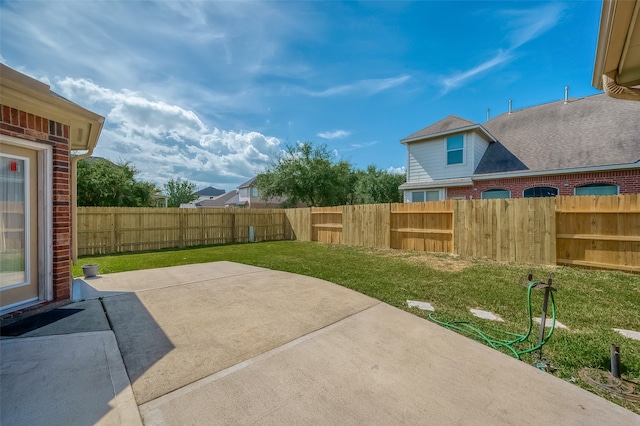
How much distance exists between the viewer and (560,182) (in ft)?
32.9

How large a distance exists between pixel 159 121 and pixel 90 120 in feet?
48.3

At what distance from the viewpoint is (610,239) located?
6.20 metres

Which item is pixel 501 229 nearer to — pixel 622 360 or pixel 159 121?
pixel 622 360

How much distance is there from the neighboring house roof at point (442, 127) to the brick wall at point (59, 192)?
503 inches

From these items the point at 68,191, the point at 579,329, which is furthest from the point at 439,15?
the point at 68,191

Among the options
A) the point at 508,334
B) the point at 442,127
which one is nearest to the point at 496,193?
the point at 442,127

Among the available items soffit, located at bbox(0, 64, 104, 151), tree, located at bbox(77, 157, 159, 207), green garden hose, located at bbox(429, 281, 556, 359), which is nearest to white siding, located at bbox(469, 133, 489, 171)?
green garden hose, located at bbox(429, 281, 556, 359)

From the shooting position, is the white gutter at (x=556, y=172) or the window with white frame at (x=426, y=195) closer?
the white gutter at (x=556, y=172)

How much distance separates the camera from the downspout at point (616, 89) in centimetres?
255

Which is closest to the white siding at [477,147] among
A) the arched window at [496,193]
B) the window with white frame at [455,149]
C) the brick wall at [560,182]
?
the window with white frame at [455,149]

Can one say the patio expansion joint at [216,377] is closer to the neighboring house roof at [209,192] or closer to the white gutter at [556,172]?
the white gutter at [556,172]

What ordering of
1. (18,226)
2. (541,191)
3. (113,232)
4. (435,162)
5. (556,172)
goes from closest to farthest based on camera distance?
(18,226) → (556,172) → (541,191) → (113,232) → (435,162)

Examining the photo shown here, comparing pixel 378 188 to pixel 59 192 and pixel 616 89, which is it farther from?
pixel 59 192

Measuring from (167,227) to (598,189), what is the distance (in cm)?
1671
